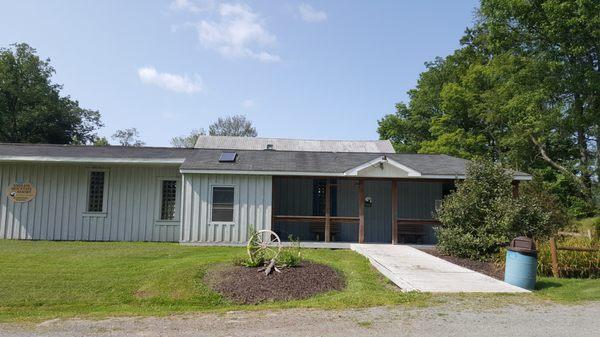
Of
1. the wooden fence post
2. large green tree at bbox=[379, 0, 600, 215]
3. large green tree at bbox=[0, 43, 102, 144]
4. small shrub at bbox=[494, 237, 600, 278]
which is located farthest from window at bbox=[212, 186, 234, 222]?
large green tree at bbox=[0, 43, 102, 144]

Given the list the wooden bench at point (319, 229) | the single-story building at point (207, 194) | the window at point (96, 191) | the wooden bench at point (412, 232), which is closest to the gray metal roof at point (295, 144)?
the single-story building at point (207, 194)

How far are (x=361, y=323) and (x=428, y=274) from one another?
414 centimetres

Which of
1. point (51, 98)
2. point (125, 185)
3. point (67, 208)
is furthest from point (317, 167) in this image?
point (51, 98)

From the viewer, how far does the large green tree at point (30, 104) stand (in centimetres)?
4178

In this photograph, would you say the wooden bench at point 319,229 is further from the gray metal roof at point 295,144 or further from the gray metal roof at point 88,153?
the gray metal roof at point 295,144

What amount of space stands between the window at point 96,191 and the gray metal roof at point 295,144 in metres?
12.4

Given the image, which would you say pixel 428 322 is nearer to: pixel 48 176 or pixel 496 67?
pixel 48 176

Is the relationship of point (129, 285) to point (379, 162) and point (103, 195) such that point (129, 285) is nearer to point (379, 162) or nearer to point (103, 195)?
point (103, 195)

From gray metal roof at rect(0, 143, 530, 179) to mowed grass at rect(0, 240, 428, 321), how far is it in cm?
365

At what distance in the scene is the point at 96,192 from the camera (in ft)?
55.8

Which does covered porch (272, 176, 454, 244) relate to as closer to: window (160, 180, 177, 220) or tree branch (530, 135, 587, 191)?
window (160, 180, 177, 220)

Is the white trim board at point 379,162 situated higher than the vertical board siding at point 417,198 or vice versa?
the white trim board at point 379,162

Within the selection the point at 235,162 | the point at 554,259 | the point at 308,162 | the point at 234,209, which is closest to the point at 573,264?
the point at 554,259

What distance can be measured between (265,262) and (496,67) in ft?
81.7
